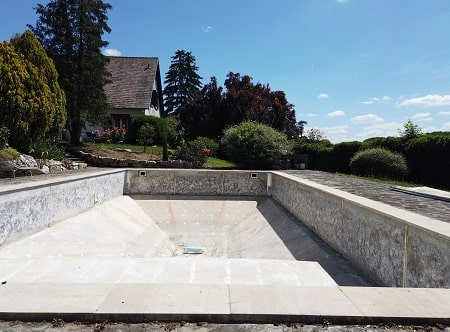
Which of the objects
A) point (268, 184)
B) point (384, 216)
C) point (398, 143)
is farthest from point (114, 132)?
point (384, 216)

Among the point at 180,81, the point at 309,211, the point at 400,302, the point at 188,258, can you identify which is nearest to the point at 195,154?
the point at 309,211

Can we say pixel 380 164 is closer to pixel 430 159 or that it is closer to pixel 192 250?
pixel 430 159

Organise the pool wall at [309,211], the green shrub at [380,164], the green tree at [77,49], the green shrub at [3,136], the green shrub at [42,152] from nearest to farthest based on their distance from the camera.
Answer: the pool wall at [309,211] < the green shrub at [3,136] < the green shrub at [42,152] < the green shrub at [380,164] < the green tree at [77,49]

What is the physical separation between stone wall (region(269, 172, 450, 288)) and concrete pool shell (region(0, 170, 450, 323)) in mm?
32

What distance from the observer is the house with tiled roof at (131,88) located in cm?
3103

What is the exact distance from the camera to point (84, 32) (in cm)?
2084

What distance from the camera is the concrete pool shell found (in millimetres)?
2688

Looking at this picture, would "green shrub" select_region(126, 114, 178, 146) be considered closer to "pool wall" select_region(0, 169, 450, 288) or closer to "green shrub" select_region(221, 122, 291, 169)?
"green shrub" select_region(221, 122, 291, 169)

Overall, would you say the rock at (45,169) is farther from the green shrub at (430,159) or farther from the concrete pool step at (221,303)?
the green shrub at (430,159)

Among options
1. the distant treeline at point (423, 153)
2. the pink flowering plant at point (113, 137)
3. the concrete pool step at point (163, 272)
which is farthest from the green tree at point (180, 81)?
the concrete pool step at point (163, 272)

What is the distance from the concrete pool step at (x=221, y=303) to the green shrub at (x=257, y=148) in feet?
48.9

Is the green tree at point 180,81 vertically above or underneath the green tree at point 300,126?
above

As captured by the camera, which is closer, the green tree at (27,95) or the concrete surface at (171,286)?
the concrete surface at (171,286)

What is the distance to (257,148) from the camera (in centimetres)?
1788
